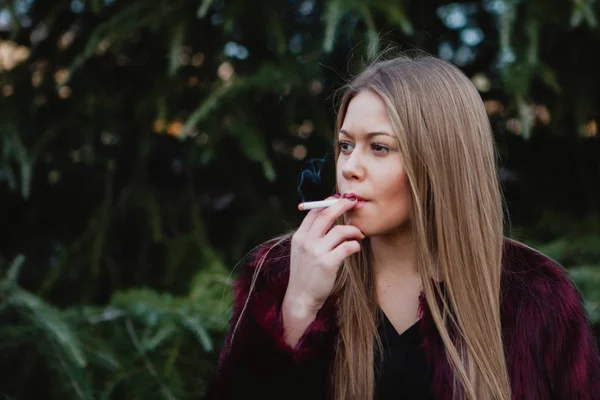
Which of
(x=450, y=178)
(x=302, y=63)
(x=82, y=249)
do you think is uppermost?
(x=302, y=63)

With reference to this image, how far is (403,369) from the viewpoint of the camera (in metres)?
1.46

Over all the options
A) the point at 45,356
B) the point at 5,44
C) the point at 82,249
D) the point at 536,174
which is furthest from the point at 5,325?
the point at 536,174

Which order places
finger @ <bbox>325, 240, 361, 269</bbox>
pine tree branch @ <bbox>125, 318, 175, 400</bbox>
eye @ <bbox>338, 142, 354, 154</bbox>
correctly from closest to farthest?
finger @ <bbox>325, 240, 361, 269</bbox> → eye @ <bbox>338, 142, 354, 154</bbox> → pine tree branch @ <bbox>125, 318, 175, 400</bbox>

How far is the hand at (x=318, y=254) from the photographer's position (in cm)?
136

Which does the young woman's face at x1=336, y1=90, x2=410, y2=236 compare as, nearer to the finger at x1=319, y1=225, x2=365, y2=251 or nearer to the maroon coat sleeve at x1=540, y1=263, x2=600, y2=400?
the finger at x1=319, y1=225, x2=365, y2=251

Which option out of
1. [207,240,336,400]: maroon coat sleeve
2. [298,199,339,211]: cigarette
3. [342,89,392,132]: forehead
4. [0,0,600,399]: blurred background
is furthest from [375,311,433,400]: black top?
[0,0,600,399]: blurred background

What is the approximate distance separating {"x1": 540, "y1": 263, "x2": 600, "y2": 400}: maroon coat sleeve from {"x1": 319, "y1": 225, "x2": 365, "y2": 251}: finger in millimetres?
474

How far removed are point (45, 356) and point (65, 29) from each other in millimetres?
1432

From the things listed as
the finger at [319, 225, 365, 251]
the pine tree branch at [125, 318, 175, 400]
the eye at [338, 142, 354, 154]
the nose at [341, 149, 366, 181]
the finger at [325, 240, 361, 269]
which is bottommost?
the pine tree branch at [125, 318, 175, 400]

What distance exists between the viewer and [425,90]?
1446mm

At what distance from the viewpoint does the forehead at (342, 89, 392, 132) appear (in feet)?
4.63

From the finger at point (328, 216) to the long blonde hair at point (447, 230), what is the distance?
151mm

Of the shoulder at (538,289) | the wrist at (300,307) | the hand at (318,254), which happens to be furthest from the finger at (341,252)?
the shoulder at (538,289)

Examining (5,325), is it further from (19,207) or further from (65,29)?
(65,29)
